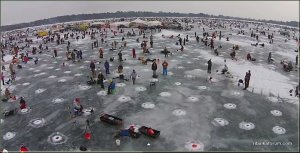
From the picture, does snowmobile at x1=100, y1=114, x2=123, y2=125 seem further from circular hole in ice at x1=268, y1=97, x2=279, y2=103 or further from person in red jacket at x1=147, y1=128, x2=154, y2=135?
circular hole in ice at x1=268, y1=97, x2=279, y2=103

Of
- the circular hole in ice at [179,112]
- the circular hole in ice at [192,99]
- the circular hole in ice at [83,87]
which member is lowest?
the circular hole in ice at [179,112]

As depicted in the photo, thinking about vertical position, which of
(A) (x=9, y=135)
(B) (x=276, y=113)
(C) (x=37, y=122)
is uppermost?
(B) (x=276, y=113)

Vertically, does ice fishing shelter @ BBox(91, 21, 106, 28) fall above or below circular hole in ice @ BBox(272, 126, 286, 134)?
above

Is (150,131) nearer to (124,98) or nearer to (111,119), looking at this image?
(111,119)

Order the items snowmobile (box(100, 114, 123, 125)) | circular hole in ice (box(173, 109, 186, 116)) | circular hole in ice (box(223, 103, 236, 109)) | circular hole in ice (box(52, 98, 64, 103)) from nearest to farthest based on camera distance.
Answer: snowmobile (box(100, 114, 123, 125))
circular hole in ice (box(173, 109, 186, 116))
circular hole in ice (box(223, 103, 236, 109))
circular hole in ice (box(52, 98, 64, 103))

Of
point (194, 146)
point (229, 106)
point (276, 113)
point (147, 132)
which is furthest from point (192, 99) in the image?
point (194, 146)

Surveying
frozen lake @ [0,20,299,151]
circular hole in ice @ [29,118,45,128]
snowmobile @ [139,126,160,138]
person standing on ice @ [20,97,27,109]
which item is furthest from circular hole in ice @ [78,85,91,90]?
snowmobile @ [139,126,160,138]

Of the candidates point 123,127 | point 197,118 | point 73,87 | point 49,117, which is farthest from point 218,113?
point 73,87

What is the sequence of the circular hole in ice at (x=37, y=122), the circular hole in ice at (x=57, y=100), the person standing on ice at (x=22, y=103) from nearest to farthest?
the circular hole in ice at (x=37, y=122) → the person standing on ice at (x=22, y=103) → the circular hole in ice at (x=57, y=100)

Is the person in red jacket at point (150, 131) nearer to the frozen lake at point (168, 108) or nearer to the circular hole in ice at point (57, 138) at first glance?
the frozen lake at point (168, 108)

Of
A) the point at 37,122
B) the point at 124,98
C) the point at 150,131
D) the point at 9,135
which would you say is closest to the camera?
the point at 150,131

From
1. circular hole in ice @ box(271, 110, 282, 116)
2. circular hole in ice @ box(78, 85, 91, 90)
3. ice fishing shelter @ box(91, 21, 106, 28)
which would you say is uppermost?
ice fishing shelter @ box(91, 21, 106, 28)

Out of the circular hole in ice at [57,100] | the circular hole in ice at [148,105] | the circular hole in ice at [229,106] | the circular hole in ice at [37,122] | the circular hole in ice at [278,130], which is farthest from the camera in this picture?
the circular hole in ice at [57,100]

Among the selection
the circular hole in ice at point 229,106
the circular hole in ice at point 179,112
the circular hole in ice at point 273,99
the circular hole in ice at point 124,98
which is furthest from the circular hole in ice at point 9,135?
the circular hole in ice at point 273,99
